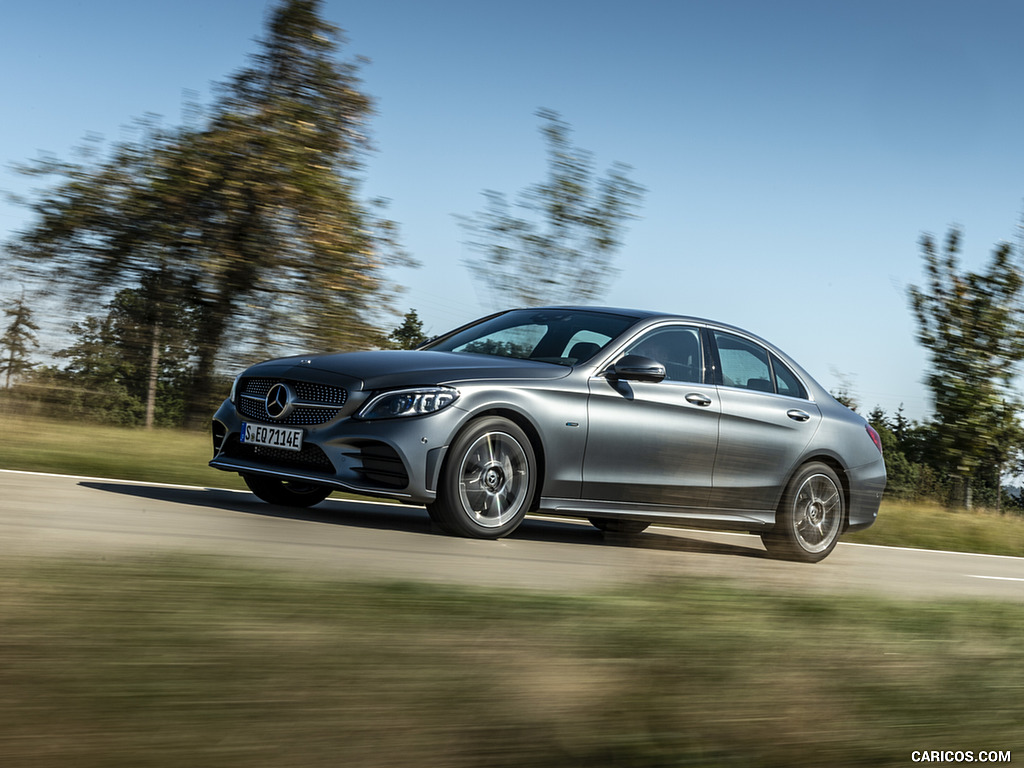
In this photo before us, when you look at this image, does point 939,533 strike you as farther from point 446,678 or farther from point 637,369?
point 446,678

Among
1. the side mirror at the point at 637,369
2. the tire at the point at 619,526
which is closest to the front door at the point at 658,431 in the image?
the side mirror at the point at 637,369

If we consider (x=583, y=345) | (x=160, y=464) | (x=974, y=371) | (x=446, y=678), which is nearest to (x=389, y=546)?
(x=583, y=345)

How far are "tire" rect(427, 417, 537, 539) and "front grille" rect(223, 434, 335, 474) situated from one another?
704 mm

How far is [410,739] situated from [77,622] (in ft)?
3.90

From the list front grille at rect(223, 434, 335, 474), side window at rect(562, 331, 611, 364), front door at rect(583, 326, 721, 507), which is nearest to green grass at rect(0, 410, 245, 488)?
front grille at rect(223, 434, 335, 474)

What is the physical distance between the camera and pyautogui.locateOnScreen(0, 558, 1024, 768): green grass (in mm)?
2500

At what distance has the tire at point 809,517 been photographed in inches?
329

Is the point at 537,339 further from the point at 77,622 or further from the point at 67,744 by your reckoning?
the point at 67,744

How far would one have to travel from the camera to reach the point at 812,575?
566cm

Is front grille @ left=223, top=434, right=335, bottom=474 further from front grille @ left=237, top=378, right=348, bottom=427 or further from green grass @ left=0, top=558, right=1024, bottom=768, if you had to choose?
green grass @ left=0, top=558, right=1024, bottom=768

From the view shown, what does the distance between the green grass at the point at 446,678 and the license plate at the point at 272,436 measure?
2534mm

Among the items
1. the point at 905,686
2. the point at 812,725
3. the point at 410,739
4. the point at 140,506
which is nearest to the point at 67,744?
the point at 410,739

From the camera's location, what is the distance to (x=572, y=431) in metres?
7.18

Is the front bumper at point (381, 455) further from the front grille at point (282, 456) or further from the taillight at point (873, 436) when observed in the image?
the taillight at point (873, 436)
